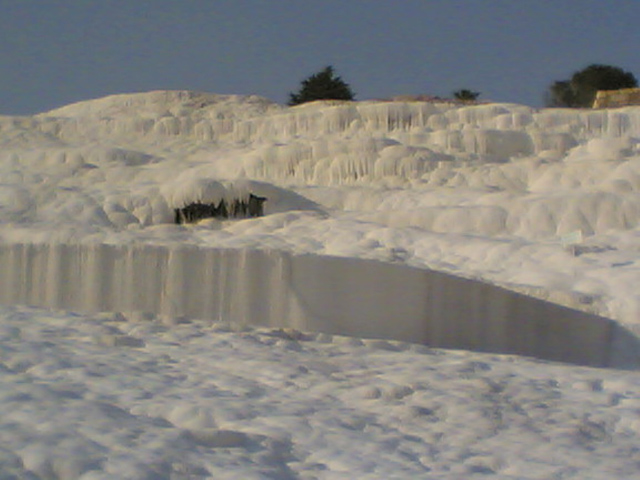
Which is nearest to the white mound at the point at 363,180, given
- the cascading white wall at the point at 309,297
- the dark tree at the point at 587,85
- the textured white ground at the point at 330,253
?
the textured white ground at the point at 330,253

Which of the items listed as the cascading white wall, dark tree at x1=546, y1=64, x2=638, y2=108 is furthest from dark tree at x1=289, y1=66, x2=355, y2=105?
the cascading white wall

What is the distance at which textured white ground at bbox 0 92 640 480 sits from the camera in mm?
3455

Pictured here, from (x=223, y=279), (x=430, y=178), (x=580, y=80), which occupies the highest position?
(x=580, y=80)

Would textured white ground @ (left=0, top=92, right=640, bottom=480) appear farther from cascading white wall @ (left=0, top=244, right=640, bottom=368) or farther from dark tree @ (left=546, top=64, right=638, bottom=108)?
dark tree @ (left=546, top=64, right=638, bottom=108)

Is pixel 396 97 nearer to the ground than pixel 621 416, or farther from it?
farther from it

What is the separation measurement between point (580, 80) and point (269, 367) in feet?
124

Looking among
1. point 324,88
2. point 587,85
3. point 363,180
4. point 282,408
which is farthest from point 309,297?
point 587,85

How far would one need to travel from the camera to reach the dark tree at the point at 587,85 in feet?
125

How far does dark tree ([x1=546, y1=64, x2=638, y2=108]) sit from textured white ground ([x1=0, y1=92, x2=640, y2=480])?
27459mm

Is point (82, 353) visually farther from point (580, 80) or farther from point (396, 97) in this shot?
point (580, 80)

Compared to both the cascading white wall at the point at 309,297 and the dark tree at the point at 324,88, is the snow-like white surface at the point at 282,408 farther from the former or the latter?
the dark tree at the point at 324,88

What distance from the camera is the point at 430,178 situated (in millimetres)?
10688

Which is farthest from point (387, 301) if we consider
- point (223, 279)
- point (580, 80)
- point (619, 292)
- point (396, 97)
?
point (580, 80)

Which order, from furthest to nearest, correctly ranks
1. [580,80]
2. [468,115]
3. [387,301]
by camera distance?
1. [580,80]
2. [468,115]
3. [387,301]
